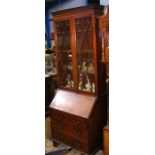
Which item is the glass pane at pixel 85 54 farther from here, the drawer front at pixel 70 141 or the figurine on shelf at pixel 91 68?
the drawer front at pixel 70 141

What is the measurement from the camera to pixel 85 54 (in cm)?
234

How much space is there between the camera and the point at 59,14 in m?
2.46

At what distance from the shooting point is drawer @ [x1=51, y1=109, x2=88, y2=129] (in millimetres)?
2213

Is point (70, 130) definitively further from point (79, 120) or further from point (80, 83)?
point (80, 83)

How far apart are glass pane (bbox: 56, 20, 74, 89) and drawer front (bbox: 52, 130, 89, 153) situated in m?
0.66

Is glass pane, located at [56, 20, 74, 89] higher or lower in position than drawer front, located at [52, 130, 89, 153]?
higher

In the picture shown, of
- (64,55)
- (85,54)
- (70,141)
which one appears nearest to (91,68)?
(85,54)

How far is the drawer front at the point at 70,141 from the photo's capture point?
2.29 metres

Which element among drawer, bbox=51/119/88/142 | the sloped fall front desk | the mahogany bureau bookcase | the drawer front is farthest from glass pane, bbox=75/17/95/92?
the drawer front

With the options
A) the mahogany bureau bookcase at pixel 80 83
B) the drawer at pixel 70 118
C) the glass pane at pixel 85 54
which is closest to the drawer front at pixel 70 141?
the mahogany bureau bookcase at pixel 80 83

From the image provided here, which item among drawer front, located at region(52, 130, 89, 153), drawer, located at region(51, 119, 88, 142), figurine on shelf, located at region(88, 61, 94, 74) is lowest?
drawer front, located at region(52, 130, 89, 153)

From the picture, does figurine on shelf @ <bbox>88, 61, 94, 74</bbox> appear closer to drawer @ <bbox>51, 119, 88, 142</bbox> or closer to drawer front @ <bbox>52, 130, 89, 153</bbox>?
drawer @ <bbox>51, 119, 88, 142</bbox>

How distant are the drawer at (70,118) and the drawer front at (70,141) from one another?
8.4 inches
